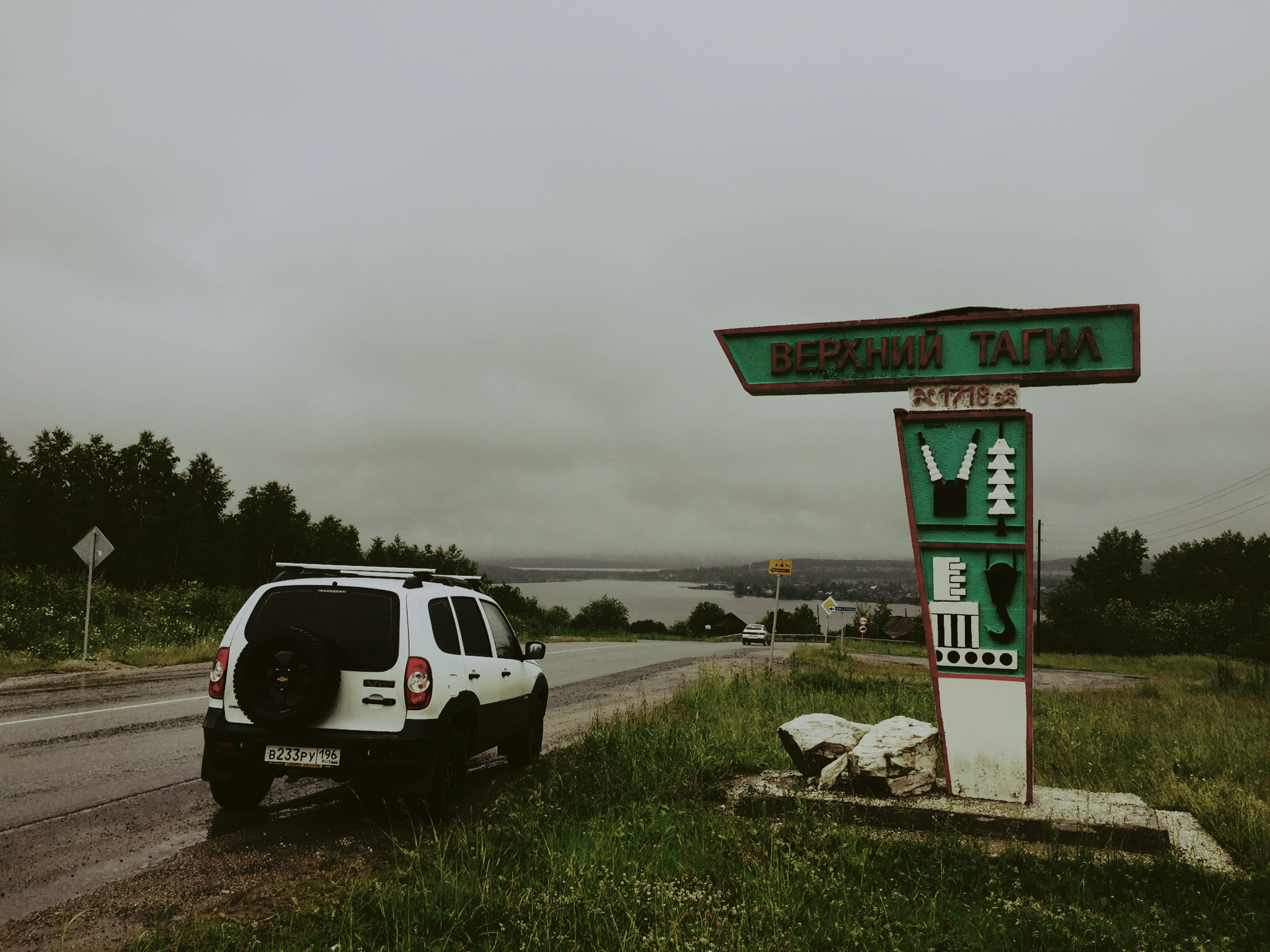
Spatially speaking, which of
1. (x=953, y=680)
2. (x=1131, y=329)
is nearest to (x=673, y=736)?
(x=953, y=680)

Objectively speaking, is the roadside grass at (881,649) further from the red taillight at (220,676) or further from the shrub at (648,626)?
the red taillight at (220,676)

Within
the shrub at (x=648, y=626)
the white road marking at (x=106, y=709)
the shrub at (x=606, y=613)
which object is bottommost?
the shrub at (x=648, y=626)

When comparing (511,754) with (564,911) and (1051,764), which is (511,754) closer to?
(564,911)

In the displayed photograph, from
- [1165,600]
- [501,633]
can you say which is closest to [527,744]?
[501,633]

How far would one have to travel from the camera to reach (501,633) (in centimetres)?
820

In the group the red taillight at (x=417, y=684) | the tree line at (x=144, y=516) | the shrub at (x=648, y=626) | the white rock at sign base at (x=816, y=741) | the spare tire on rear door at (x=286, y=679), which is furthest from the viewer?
the shrub at (x=648, y=626)

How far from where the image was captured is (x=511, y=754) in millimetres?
8367

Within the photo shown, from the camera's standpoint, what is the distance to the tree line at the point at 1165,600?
225ft

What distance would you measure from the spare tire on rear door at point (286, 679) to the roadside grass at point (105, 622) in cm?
1302

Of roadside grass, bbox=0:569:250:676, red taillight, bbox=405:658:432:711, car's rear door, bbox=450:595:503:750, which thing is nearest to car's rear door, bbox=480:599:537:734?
car's rear door, bbox=450:595:503:750

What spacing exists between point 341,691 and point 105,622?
752 inches

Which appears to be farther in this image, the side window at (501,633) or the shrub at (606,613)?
the shrub at (606,613)

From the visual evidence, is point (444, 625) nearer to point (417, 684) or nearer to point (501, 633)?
point (417, 684)

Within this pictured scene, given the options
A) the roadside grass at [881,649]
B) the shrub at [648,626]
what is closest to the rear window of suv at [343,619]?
the roadside grass at [881,649]
